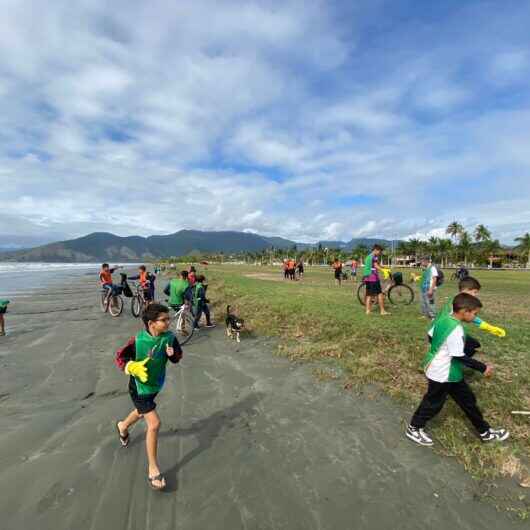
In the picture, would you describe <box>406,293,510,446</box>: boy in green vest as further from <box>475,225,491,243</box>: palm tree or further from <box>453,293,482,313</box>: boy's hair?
<box>475,225,491,243</box>: palm tree

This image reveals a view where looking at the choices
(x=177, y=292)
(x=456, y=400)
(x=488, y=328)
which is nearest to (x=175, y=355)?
(x=456, y=400)

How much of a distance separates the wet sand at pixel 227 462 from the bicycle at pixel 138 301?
626 cm

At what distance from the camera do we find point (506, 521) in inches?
105

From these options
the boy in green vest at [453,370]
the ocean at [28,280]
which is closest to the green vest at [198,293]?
the boy in green vest at [453,370]

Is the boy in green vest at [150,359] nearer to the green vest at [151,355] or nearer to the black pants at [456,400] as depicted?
the green vest at [151,355]

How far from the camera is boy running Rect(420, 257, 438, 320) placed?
8.62 meters

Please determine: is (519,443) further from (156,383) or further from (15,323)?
(15,323)

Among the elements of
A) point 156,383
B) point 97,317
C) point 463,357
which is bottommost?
point 97,317

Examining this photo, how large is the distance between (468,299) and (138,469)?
4.31m

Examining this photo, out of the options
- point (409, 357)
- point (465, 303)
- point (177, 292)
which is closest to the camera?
point (465, 303)

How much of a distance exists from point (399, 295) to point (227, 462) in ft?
36.5

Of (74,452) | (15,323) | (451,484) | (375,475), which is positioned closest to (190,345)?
(74,452)

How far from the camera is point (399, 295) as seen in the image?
12.7 metres

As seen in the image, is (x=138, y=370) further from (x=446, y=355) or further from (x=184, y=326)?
(x=184, y=326)
